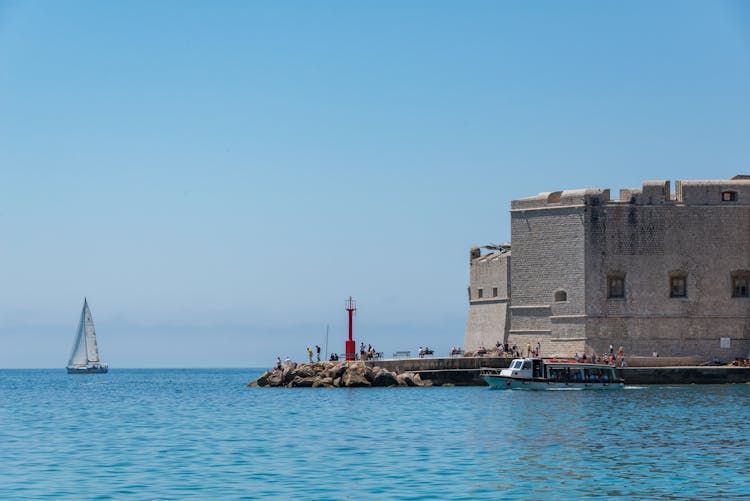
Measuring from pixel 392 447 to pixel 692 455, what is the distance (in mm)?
4979

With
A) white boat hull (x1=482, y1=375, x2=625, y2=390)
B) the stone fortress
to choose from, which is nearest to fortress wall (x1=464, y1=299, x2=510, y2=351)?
the stone fortress

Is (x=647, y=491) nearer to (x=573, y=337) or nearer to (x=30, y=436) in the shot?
(x=30, y=436)

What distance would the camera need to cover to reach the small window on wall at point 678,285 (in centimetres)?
3894

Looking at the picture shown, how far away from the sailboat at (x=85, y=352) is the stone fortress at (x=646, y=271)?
42.4m

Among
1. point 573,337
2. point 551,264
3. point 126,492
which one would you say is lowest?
point 126,492

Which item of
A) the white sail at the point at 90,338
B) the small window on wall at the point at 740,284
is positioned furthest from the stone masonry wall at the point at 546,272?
the white sail at the point at 90,338

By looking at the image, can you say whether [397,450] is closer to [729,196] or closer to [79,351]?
[729,196]

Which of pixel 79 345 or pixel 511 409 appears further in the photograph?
pixel 79 345

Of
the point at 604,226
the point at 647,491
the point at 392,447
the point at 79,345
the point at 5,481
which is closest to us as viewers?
the point at 647,491

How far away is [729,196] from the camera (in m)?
38.9

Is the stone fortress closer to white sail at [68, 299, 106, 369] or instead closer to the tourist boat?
the tourist boat

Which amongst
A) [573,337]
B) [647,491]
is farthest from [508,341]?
[647,491]

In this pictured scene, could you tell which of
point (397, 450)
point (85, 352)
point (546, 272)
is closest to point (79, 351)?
point (85, 352)

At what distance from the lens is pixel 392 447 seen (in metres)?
19.6
